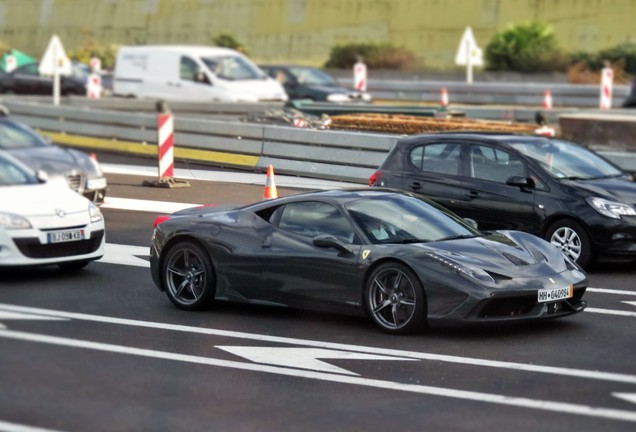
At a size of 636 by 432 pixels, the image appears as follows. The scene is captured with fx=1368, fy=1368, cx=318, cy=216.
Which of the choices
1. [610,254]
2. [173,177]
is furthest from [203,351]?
[173,177]

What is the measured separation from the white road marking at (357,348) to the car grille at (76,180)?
8.12m

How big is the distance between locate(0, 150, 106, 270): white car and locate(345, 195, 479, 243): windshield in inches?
126

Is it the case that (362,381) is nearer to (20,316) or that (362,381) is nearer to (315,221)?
(20,316)

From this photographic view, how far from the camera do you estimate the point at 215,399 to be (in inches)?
347

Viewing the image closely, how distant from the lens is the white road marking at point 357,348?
31.6 feet

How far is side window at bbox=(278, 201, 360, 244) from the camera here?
11812 mm

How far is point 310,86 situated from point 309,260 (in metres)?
27.2

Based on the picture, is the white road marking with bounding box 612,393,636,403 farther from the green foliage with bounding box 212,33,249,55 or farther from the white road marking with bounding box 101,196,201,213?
the green foliage with bounding box 212,33,249,55

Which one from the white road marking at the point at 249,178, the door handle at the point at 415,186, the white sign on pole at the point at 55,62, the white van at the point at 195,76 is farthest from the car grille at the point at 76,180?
the white van at the point at 195,76

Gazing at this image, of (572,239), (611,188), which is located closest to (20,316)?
(572,239)

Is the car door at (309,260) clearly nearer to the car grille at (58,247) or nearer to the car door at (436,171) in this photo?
the car grille at (58,247)

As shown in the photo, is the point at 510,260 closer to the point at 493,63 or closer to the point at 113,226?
the point at 113,226

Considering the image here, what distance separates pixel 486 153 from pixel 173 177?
7.72m

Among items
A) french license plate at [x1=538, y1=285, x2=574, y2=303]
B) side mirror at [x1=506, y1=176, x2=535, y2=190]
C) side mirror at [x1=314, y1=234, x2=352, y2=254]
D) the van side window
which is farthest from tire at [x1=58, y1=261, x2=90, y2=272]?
the van side window
